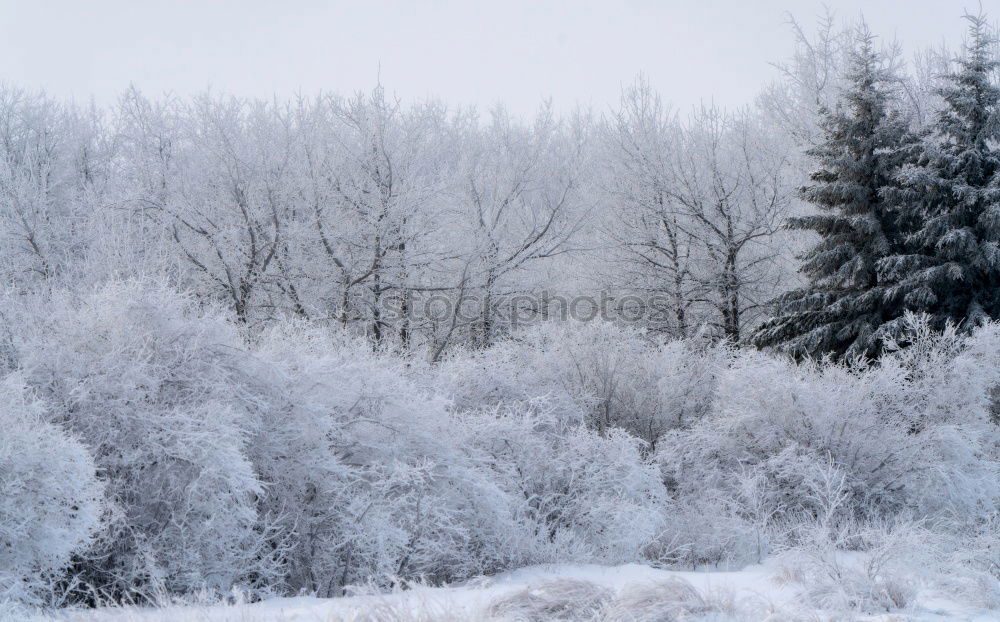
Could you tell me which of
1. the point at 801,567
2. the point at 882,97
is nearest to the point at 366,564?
the point at 801,567

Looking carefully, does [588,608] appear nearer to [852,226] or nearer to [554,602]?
[554,602]

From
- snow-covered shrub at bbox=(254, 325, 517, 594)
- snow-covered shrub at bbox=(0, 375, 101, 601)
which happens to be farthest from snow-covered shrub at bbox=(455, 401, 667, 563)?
snow-covered shrub at bbox=(0, 375, 101, 601)

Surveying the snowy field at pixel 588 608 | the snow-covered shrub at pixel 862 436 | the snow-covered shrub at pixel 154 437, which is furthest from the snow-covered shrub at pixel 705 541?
the snow-covered shrub at pixel 154 437

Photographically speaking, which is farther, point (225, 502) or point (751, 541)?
point (751, 541)

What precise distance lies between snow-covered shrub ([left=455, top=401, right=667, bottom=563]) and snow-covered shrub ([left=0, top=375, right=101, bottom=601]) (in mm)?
4242

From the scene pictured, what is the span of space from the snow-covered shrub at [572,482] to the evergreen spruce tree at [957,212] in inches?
266

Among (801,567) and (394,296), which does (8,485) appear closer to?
(801,567)

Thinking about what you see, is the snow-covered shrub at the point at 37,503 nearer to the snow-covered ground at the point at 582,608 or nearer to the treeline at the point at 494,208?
the snow-covered ground at the point at 582,608

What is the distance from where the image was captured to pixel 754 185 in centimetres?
2156

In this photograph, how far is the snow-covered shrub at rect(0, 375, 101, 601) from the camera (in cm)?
603

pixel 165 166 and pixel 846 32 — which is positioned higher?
pixel 846 32

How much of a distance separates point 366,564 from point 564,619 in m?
3.39

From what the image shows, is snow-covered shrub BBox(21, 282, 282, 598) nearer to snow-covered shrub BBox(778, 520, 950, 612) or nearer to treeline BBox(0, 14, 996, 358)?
snow-covered shrub BBox(778, 520, 950, 612)

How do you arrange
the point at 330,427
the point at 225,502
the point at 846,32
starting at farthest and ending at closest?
the point at 846,32, the point at 330,427, the point at 225,502
